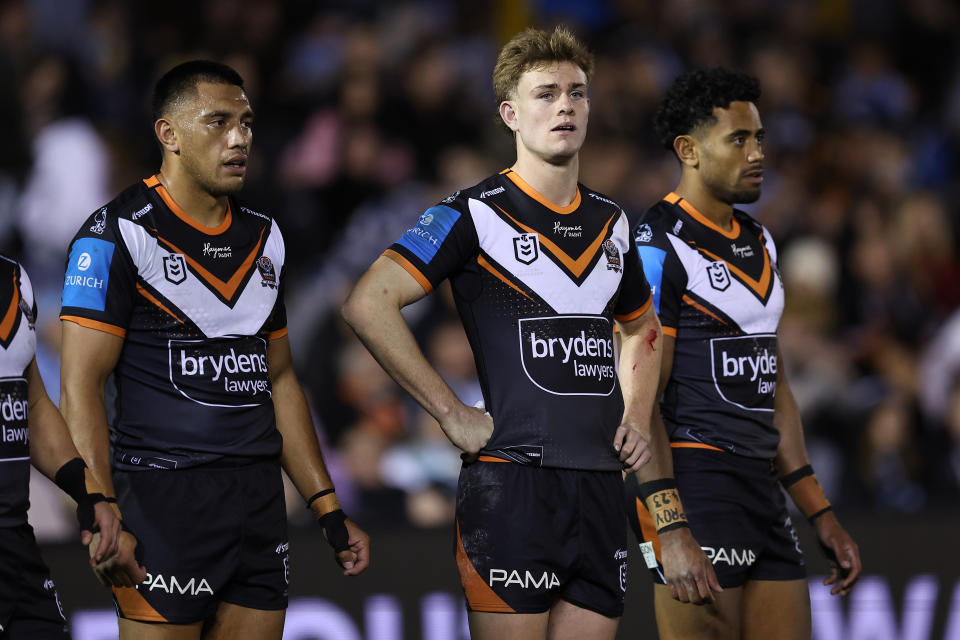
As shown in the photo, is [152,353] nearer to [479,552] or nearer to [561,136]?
[479,552]

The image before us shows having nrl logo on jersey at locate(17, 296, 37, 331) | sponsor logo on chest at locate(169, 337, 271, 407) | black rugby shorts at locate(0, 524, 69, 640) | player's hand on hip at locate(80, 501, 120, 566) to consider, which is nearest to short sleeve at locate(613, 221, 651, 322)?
sponsor logo on chest at locate(169, 337, 271, 407)

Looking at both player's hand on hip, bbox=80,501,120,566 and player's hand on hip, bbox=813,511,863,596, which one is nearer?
player's hand on hip, bbox=80,501,120,566

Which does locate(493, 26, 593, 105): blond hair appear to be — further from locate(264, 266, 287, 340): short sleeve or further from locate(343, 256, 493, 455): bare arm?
locate(264, 266, 287, 340): short sleeve

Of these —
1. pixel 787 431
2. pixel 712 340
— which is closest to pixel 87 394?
pixel 712 340

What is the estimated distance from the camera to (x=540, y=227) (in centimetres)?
447

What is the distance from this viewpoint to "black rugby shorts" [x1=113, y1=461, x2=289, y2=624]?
13.9 ft

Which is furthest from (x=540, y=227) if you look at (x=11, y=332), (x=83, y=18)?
(x=83, y=18)

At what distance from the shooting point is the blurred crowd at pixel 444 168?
27.0ft

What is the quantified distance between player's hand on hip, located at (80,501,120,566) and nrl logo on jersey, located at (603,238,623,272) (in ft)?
5.88

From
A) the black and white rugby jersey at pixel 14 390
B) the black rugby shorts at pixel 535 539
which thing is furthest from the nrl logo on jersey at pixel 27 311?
the black rugby shorts at pixel 535 539

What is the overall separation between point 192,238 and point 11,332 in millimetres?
648

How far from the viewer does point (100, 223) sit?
4359 millimetres

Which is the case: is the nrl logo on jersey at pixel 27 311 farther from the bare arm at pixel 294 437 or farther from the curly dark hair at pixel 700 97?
the curly dark hair at pixel 700 97

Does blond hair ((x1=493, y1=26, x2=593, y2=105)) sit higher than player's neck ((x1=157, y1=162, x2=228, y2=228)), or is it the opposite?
blond hair ((x1=493, y1=26, x2=593, y2=105))
